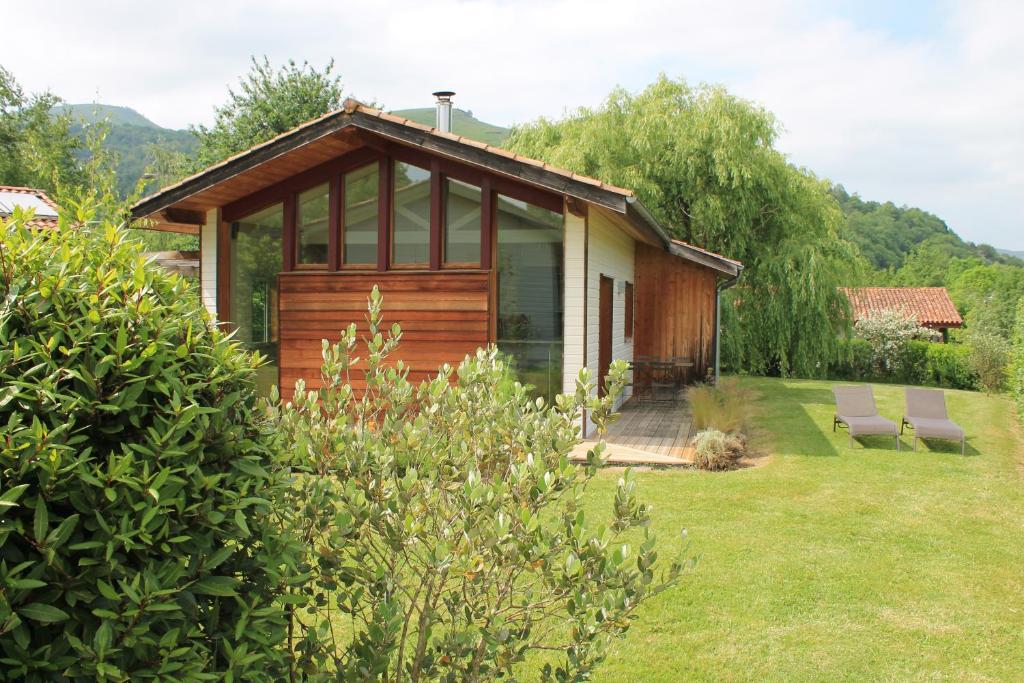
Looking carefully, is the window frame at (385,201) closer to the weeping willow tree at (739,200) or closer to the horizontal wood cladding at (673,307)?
the horizontal wood cladding at (673,307)

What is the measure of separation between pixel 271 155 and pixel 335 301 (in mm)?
2156

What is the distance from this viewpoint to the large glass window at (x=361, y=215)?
10750mm

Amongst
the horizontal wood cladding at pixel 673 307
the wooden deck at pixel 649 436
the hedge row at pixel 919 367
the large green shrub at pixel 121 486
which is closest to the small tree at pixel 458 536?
the large green shrub at pixel 121 486

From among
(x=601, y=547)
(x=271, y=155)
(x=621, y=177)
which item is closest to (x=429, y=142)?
(x=271, y=155)

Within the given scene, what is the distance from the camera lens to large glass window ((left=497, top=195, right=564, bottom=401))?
10156 mm

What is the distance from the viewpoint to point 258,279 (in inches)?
450

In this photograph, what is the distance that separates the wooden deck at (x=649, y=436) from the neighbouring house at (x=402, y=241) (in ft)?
3.63

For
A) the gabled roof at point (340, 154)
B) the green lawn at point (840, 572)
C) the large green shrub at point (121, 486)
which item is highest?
the gabled roof at point (340, 154)

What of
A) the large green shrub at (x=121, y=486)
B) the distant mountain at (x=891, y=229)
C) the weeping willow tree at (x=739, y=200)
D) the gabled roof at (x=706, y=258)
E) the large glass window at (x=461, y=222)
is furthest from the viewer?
the distant mountain at (x=891, y=229)

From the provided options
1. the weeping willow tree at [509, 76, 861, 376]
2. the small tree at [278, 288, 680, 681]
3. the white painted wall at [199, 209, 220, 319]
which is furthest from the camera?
the weeping willow tree at [509, 76, 861, 376]

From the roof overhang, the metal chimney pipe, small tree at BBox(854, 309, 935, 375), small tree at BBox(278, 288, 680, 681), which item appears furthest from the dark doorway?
small tree at BBox(854, 309, 935, 375)

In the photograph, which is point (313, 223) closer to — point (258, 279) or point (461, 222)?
point (258, 279)

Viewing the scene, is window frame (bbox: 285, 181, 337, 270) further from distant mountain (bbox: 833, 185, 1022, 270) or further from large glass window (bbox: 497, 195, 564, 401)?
distant mountain (bbox: 833, 185, 1022, 270)

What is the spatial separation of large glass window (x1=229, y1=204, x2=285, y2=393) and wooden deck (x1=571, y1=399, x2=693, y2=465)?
16.5ft
